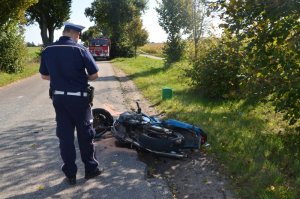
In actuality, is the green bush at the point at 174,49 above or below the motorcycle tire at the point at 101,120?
above

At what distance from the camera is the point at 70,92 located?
16.5 ft

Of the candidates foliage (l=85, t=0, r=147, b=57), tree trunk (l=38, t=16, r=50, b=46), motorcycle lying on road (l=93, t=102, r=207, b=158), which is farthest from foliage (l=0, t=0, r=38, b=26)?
foliage (l=85, t=0, r=147, b=57)

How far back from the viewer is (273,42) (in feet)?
20.8

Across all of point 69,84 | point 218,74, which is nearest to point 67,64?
point 69,84

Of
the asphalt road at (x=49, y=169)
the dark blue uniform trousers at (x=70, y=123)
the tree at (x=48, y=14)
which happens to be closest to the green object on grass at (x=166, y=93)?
the asphalt road at (x=49, y=169)

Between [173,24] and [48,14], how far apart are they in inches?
737

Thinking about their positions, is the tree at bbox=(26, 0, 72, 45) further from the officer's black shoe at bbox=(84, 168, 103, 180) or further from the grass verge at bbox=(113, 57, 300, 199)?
the officer's black shoe at bbox=(84, 168, 103, 180)

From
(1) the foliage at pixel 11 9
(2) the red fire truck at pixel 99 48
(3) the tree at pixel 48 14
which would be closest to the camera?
(1) the foliage at pixel 11 9

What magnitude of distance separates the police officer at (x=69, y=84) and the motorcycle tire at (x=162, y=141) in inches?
49.0

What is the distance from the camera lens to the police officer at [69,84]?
197 inches

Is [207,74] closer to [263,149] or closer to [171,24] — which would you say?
[263,149]

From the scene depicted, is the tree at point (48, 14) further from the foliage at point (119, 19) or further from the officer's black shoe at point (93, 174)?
the officer's black shoe at point (93, 174)

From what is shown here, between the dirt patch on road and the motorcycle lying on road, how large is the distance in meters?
0.19

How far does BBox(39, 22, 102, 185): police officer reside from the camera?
502 centimetres
